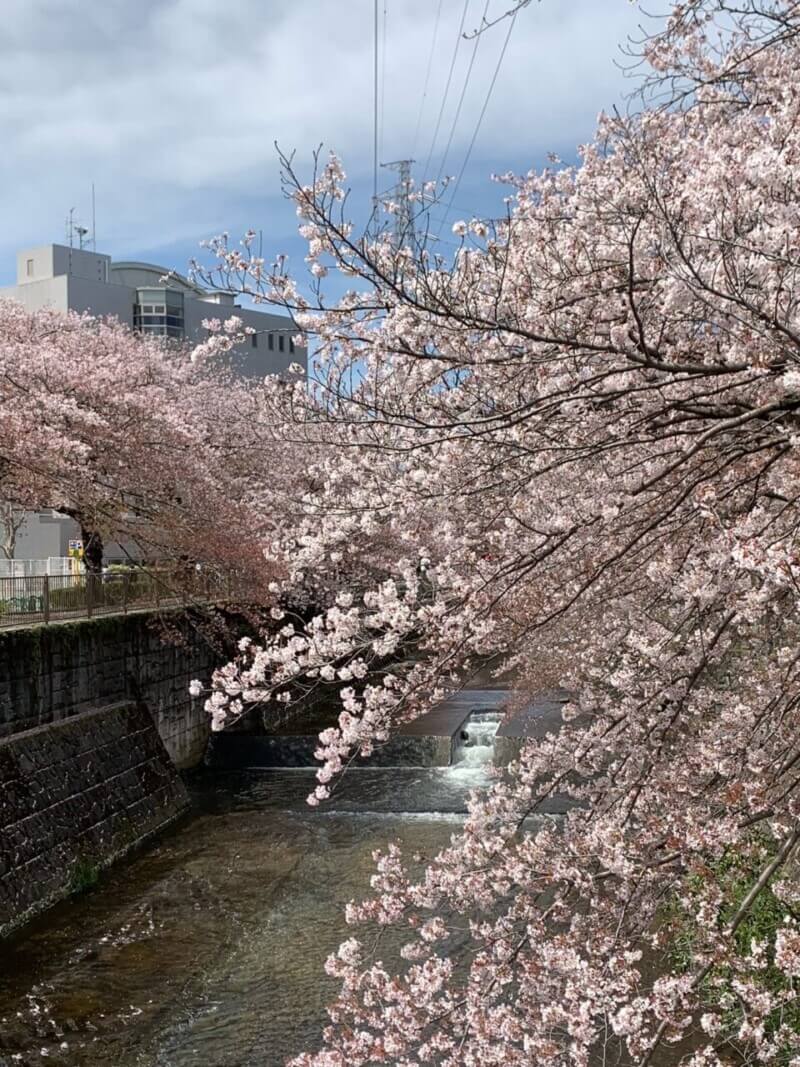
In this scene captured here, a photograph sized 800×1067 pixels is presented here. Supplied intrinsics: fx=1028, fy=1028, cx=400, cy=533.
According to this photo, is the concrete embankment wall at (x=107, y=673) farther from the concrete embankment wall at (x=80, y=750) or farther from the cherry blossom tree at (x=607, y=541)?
the cherry blossom tree at (x=607, y=541)

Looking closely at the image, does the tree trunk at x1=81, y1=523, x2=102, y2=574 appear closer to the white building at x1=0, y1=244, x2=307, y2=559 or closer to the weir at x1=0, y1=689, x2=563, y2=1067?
the weir at x1=0, y1=689, x2=563, y2=1067

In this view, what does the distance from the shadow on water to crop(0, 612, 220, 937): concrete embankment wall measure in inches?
16.4

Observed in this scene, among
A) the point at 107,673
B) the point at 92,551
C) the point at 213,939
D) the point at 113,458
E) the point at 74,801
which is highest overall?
the point at 113,458

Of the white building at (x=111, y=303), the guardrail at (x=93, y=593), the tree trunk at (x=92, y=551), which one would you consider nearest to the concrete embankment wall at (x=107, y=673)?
the guardrail at (x=93, y=593)

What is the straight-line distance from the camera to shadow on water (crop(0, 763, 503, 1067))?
7.97m

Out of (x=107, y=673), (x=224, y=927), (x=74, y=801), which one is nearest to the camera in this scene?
(x=224, y=927)

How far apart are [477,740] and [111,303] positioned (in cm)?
3780

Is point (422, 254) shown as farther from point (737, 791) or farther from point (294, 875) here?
point (294, 875)

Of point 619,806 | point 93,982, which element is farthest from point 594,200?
point 93,982

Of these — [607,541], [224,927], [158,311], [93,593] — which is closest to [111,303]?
[158,311]

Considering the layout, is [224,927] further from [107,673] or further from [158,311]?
[158,311]

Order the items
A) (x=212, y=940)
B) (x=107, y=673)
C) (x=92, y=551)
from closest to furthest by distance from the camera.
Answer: (x=212, y=940)
(x=107, y=673)
(x=92, y=551)

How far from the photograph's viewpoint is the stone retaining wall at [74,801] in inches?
422

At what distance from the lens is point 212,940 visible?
32.8 feet
